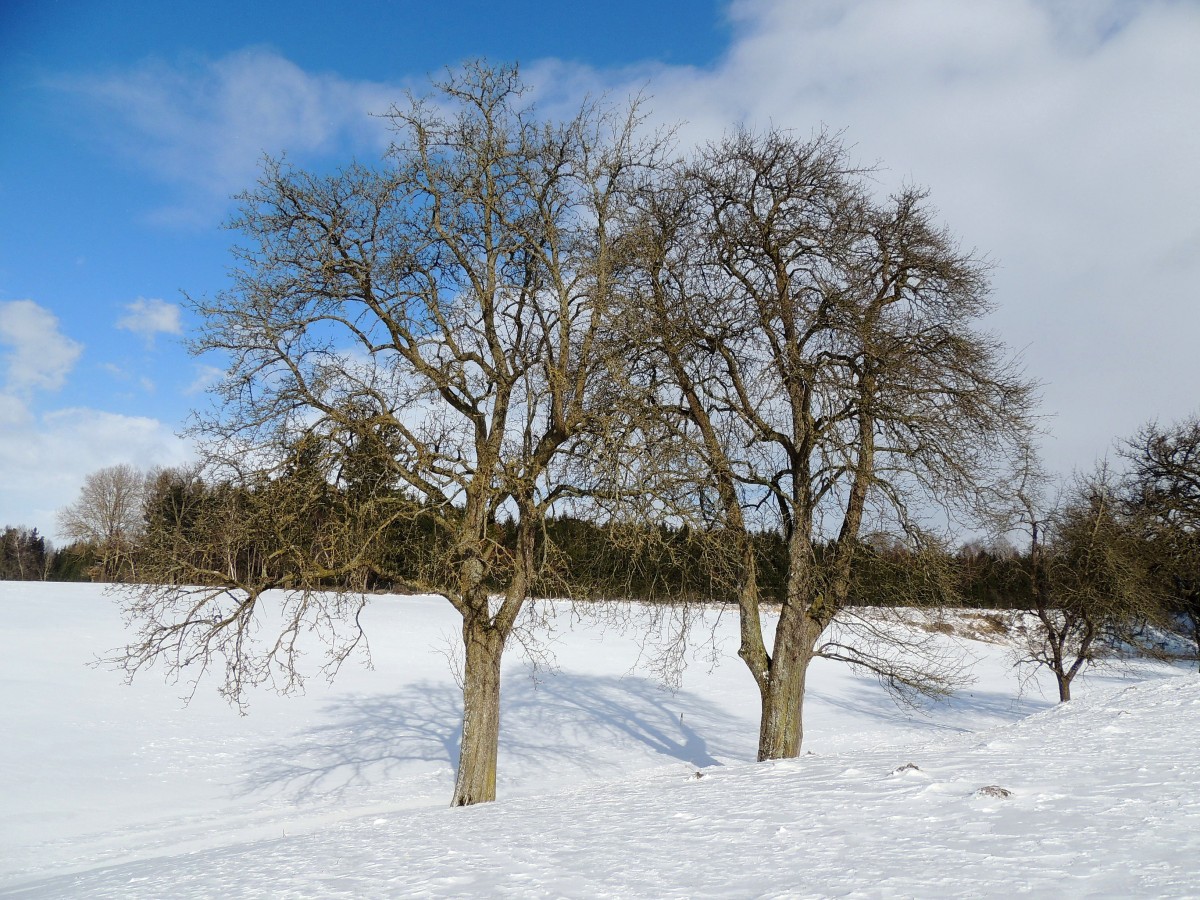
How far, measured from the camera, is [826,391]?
34.3 feet

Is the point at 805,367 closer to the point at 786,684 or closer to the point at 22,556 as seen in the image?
the point at 786,684

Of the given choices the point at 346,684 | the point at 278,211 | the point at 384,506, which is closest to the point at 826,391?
Result: the point at 384,506

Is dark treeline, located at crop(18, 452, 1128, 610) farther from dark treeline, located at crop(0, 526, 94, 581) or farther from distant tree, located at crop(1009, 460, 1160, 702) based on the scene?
dark treeline, located at crop(0, 526, 94, 581)

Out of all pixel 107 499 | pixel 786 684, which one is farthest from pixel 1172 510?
pixel 107 499

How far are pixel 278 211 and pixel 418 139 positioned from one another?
7.06 feet

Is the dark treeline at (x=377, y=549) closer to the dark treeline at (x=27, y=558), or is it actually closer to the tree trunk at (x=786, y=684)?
the tree trunk at (x=786, y=684)

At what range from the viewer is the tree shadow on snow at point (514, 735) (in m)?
16.9

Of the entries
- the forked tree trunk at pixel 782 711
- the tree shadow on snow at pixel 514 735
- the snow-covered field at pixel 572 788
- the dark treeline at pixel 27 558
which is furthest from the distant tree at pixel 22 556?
the forked tree trunk at pixel 782 711

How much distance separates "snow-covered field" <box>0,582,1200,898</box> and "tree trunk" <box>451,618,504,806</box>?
29.4 inches

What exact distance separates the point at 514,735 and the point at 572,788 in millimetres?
10096

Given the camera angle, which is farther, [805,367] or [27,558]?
[27,558]

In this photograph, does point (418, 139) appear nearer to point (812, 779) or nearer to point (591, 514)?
point (591, 514)

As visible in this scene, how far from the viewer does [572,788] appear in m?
10.6

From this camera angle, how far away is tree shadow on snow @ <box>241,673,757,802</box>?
16906 mm
